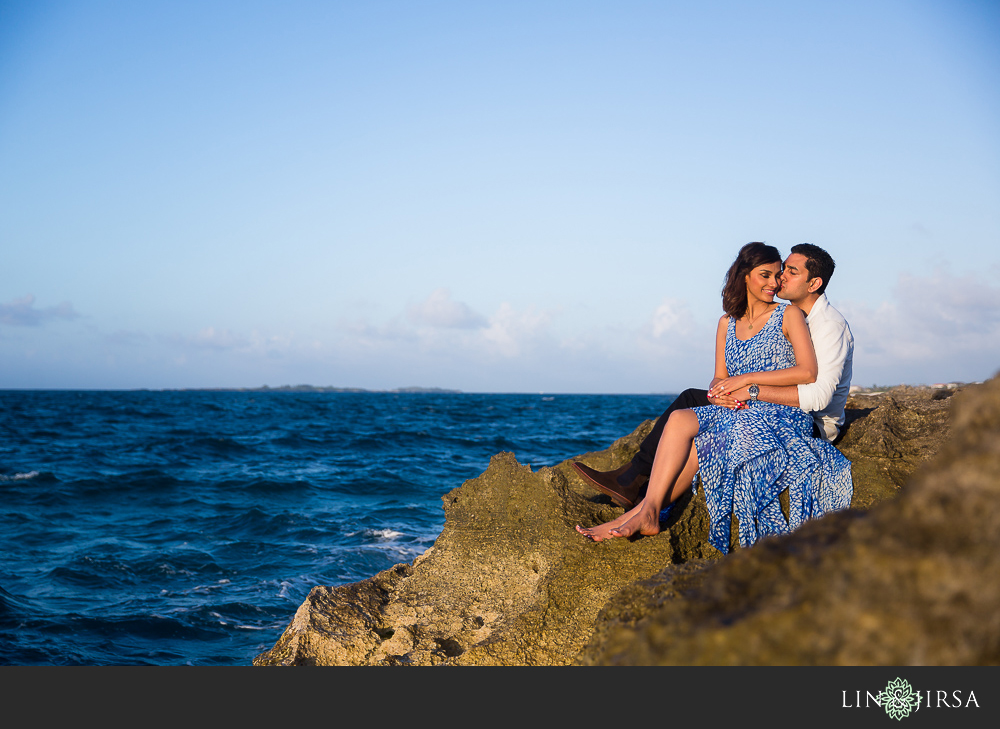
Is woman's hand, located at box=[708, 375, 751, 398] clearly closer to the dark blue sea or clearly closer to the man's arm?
the man's arm

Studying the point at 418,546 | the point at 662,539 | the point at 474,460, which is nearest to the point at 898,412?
the point at 662,539

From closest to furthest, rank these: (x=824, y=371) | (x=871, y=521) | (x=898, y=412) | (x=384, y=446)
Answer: (x=871, y=521) < (x=824, y=371) < (x=898, y=412) < (x=384, y=446)

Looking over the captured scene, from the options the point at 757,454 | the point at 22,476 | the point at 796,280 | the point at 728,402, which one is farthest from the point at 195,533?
the point at 796,280

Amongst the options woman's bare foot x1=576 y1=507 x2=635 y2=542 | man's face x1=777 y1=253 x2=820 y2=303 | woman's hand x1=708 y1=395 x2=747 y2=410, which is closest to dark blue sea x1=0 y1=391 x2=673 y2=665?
woman's bare foot x1=576 y1=507 x2=635 y2=542

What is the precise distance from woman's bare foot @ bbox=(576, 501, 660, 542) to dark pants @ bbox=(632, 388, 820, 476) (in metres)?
0.41

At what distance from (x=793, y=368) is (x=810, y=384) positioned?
151 mm

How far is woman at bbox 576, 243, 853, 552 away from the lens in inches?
148

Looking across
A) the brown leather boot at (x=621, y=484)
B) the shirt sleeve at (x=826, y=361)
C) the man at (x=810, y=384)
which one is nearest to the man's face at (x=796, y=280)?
the man at (x=810, y=384)

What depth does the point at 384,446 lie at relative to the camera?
2100 centimetres

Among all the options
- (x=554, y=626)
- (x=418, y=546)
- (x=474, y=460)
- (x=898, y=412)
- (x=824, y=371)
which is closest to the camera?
(x=554, y=626)

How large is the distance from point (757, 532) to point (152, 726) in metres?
3.23

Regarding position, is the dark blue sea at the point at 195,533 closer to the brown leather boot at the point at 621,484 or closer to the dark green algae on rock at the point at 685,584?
the dark green algae on rock at the point at 685,584

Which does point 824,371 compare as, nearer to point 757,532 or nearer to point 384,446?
point 757,532

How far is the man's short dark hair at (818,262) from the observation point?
416cm
